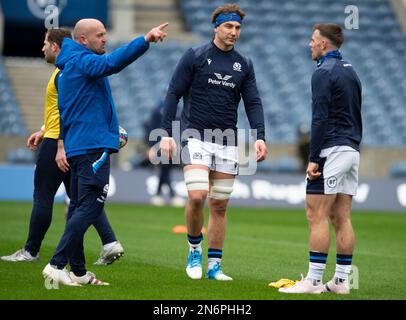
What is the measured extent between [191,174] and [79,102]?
1422mm

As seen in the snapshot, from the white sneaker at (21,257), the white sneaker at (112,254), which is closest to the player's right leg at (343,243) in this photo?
the white sneaker at (112,254)

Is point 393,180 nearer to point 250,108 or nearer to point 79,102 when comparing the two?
point 250,108

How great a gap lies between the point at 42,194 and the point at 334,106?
344 cm

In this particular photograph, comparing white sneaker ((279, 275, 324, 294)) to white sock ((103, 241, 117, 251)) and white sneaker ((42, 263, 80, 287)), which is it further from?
white sock ((103, 241, 117, 251))

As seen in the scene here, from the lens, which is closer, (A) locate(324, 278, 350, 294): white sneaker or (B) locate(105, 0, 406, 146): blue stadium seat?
(A) locate(324, 278, 350, 294): white sneaker

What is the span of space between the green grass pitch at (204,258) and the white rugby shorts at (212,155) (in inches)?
41.9

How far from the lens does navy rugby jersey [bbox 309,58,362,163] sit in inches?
333

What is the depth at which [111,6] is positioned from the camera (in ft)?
100

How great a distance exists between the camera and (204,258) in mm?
11359

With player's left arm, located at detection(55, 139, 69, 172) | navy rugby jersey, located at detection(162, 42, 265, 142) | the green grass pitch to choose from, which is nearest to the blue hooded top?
player's left arm, located at detection(55, 139, 69, 172)

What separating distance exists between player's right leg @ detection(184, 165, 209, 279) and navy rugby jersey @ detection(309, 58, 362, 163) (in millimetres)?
1206

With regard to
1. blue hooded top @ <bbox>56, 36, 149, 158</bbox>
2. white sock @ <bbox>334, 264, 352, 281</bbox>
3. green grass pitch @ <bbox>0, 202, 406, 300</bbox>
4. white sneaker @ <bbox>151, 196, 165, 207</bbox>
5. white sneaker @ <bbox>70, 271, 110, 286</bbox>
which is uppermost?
blue hooded top @ <bbox>56, 36, 149, 158</bbox>

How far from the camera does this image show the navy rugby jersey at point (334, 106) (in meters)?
8.47
